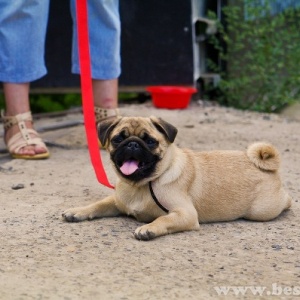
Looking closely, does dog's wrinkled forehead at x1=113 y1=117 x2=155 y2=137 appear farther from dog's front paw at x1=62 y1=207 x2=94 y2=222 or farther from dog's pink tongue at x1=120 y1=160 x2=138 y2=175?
dog's front paw at x1=62 y1=207 x2=94 y2=222

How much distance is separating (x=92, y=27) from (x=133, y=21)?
1887 millimetres

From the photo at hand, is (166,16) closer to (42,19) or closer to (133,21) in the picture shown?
(133,21)

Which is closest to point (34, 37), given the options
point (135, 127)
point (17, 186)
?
point (17, 186)

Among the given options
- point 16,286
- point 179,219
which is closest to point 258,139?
point 179,219

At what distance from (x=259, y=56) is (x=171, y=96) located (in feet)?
3.33

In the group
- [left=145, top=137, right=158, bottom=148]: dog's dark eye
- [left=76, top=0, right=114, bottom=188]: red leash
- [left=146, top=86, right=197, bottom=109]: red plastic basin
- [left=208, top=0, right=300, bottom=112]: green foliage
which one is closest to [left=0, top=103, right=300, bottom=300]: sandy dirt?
[left=76, top=0, right=114, bottom=188]: red leash

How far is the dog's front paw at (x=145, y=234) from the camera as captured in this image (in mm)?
2957

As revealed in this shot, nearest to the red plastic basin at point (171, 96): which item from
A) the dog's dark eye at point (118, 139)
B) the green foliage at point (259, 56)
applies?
the green foliage at point (259, 56)

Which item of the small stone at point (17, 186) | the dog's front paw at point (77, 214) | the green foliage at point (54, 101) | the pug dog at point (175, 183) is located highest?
the pug dog at point (175, 183)

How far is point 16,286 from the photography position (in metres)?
2.44

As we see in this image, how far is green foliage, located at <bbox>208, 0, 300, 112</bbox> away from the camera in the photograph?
6.93 meters

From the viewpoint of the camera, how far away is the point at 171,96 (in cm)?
646

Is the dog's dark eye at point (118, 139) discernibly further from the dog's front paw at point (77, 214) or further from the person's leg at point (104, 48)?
the person's leg at point (104, 48)

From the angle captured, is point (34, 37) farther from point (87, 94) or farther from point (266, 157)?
point (266, 157)
